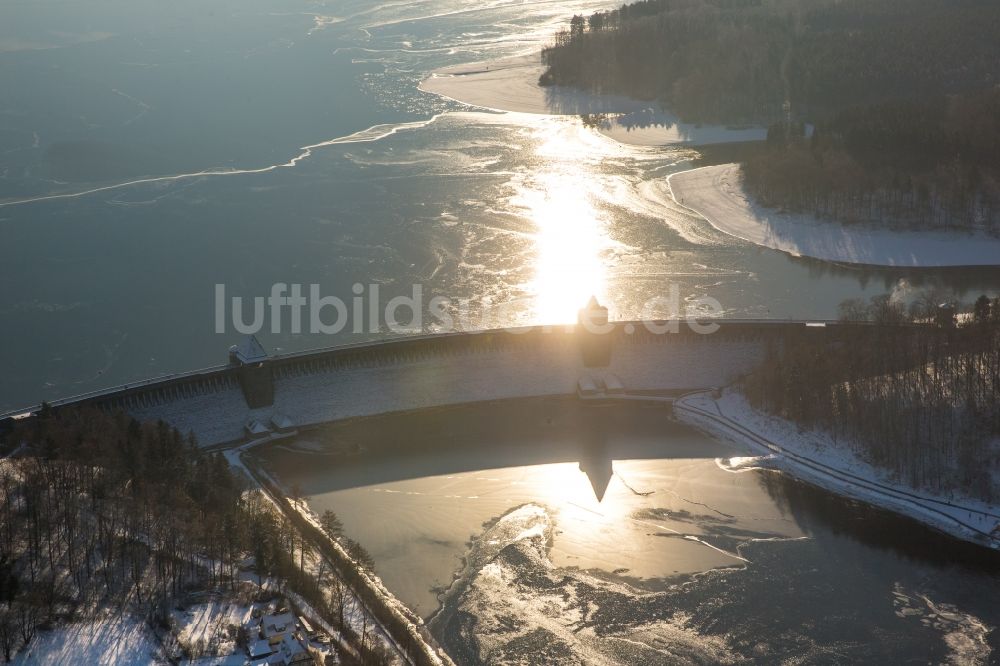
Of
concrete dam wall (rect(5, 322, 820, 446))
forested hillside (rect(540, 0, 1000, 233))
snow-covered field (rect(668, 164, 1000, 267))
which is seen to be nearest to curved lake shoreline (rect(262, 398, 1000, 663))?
concrete dam wall (rect(5, 322, 820, 446))

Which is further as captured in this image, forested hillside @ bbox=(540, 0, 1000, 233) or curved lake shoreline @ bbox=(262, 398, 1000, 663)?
forested hillside @ bbox=(540, 0, 1000, 233)

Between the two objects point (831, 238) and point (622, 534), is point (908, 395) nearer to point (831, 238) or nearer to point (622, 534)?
point (622, 534)

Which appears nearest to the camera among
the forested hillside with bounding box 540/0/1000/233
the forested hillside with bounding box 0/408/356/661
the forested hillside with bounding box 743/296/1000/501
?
the forested hillside with bounding box 0/408/356/661

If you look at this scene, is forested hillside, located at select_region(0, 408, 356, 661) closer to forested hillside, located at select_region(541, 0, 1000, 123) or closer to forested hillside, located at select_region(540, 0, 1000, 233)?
forested hillside, located at select_region(540, 0, 1000, 233)

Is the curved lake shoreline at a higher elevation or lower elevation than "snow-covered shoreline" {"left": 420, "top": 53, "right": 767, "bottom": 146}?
lower

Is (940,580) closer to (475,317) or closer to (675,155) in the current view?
(475,317)

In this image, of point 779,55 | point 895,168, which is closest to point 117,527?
point 895,168
